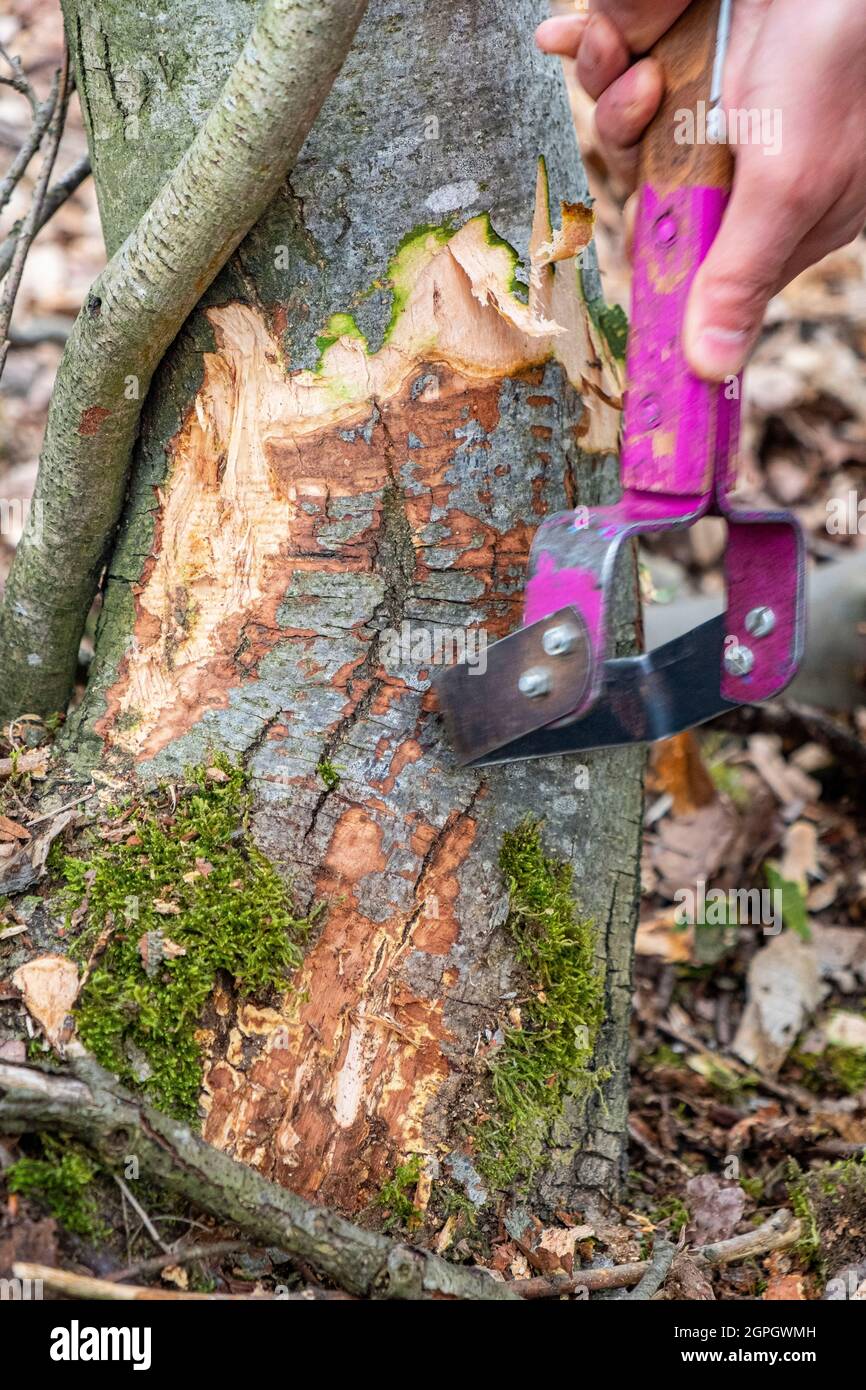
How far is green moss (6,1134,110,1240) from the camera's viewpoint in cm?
152

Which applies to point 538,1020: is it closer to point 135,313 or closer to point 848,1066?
point 848,1066

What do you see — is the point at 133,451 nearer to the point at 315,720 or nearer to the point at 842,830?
the point at 315,720

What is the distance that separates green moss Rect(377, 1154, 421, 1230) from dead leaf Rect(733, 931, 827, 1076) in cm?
138

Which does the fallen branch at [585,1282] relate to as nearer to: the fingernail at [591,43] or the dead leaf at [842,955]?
the dead leaf at [842,955]

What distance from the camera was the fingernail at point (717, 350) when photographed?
1.57m

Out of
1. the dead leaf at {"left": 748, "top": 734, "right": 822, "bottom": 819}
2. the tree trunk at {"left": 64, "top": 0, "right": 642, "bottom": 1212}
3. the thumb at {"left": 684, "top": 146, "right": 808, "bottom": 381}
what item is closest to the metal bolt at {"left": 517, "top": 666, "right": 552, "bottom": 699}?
the tree trunk at {"left": 64, "top": 0, "right": 642, "bottom": 1212}

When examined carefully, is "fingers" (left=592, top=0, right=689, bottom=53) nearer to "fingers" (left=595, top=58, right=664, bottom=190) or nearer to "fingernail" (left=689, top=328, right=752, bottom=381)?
"fingers" (left=595, top=58, right=664, bottom=190)

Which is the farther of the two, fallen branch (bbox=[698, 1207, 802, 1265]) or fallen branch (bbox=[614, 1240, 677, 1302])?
fallen branch (bbox=[698, 1207, 802, 1265])

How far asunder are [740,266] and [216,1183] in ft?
5.24

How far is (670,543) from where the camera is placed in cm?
498

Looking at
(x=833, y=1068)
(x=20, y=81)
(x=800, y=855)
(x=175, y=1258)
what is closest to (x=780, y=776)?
(x=800, y=855)

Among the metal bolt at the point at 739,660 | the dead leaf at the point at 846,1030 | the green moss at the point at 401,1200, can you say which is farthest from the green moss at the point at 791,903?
the green moss at the point at 401,1200

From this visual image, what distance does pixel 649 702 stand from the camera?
2.00 meters
